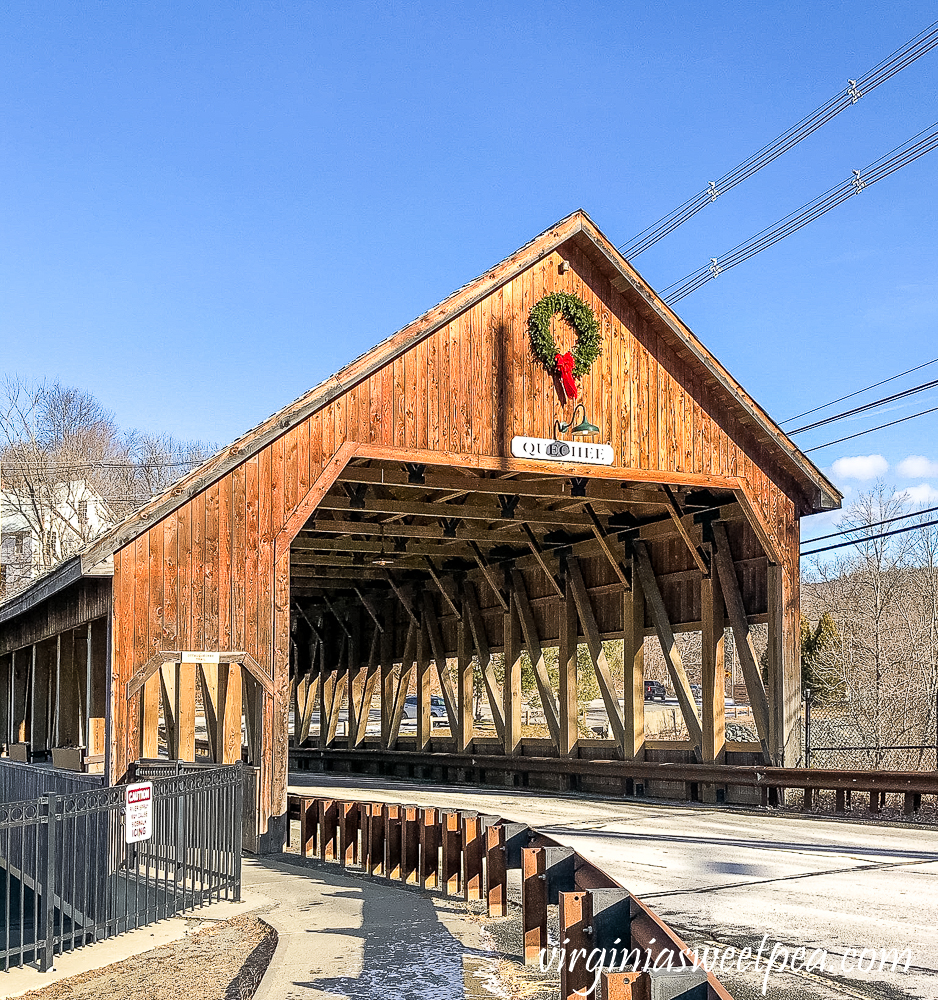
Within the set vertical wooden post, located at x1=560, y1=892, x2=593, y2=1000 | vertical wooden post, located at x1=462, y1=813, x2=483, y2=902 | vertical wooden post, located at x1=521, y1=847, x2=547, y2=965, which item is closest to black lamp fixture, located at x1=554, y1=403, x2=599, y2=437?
vertical wooden post, located at x1=462, y1=813, x2=483, y2=902

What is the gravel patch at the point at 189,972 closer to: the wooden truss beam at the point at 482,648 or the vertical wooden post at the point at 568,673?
the vertical wooden post at the point at 568,673

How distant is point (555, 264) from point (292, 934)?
11.5 m

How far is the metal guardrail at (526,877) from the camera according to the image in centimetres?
475

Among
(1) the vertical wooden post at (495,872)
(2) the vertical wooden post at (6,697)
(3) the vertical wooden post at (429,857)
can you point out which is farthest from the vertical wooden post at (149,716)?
(2) the vertical wooden post at (6,697)

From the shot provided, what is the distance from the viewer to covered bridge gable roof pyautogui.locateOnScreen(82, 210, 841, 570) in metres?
14.0

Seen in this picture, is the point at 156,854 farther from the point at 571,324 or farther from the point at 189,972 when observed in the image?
the point at 571,324

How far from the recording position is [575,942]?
619 centimetres

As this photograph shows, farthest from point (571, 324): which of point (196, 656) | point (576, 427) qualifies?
point (196, 656)

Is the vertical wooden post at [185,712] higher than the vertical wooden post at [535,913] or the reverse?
higher

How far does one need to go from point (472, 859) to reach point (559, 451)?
8004 mm

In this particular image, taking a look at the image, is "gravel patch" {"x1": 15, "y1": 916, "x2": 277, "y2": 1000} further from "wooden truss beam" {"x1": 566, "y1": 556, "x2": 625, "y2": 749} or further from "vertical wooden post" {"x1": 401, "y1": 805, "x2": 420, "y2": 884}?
"wooden truss beam" {"x1": 566, "y1": 556, "x2": 625, "y2": 749}

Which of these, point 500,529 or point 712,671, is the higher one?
point 500,529

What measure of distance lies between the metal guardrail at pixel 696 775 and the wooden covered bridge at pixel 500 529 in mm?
584

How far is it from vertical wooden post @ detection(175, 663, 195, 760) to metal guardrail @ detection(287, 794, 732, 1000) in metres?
1.87
